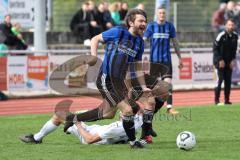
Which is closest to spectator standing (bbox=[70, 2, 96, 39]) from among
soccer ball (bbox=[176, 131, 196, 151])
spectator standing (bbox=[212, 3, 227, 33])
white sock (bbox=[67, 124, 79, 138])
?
spectator standing (bbox=[212, 3, 227, 33])

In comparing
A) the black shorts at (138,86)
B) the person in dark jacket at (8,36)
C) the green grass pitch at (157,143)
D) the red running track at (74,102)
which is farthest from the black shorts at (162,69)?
the person in dark jacket at (8,36)

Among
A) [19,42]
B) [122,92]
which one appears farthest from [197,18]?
[122,92]

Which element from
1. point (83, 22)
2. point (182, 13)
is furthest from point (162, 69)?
point (182, 13)

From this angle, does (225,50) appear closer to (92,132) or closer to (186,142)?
(92,132)

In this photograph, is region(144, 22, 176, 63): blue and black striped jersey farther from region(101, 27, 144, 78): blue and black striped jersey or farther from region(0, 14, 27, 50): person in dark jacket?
region(0, 14, 27, 50): person in dark jacket

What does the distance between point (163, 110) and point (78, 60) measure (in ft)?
7.99

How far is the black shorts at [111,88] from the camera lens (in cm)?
1183

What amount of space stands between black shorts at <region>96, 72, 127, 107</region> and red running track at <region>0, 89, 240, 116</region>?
22.2 ft

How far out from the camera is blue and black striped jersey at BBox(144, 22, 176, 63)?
1633 cm

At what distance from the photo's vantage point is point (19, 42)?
83.4 ft

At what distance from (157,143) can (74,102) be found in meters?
9.40

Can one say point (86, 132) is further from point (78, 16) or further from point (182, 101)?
point (78, 16)

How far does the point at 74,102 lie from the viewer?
21.6 meters

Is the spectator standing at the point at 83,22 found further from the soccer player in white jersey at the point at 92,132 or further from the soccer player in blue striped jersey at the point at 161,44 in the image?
the soccer player in white jersey at the point at 92,132
